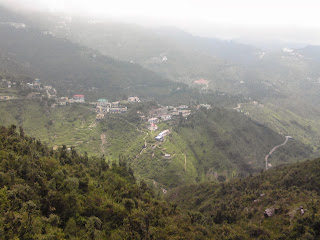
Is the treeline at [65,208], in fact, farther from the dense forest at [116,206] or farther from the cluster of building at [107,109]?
the cluster of building at [107,109]

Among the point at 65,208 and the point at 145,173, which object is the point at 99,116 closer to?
the point at 145,173

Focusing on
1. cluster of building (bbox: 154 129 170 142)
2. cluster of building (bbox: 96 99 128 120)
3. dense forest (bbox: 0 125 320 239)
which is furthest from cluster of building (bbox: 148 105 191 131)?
dense forest (bbox: 0 125 320 239)

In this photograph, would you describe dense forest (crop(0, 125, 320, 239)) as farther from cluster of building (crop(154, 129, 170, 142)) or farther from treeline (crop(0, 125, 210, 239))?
cluster of building (crop(154, 129, 170, 142))

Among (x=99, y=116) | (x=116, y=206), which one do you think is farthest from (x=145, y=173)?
(x=116, y=206)

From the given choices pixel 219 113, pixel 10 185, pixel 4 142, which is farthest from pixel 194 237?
pixel 219 113

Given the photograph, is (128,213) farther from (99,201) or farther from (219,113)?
(219,113)

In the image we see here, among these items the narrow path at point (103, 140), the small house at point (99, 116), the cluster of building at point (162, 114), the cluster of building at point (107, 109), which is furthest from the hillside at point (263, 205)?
the cluster of building at point (107, 109)
